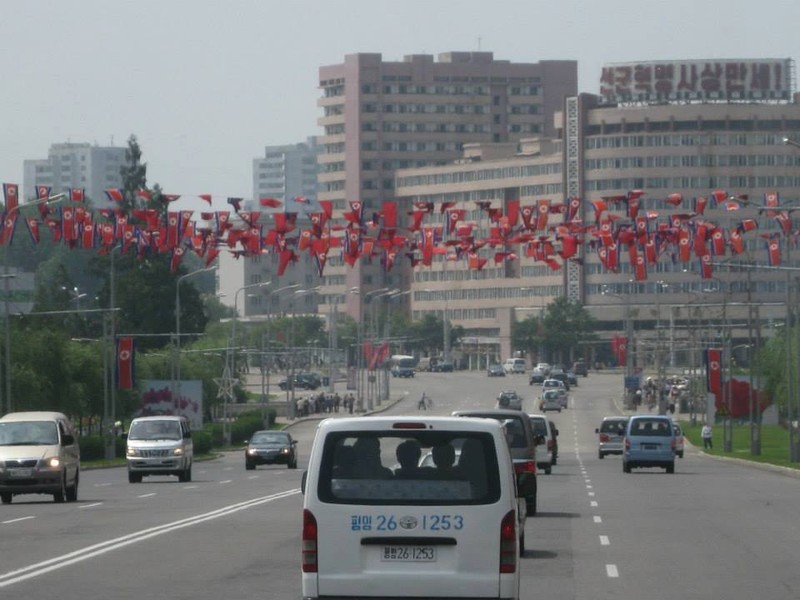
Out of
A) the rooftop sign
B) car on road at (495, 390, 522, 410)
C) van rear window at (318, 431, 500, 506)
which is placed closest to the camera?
van rear window at (318, 431, 500, 506)

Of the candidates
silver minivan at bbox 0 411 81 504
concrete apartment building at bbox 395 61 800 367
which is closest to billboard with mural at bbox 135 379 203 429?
silver minivan at bbox 0 411 81 504

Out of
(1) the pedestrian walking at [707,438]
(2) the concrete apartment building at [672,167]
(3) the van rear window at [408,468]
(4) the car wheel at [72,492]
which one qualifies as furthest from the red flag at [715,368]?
(2) the concrete apartment building at [672,167]

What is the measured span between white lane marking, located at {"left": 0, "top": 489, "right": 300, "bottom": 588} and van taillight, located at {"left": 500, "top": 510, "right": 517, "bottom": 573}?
675 centimetres

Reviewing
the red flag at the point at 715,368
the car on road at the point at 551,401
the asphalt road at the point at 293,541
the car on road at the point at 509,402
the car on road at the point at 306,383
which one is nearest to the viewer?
the asphalt road at the point at 293,541

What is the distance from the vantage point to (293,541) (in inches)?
984

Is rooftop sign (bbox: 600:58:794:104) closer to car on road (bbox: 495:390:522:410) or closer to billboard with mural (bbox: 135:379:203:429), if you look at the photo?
car on road (bbox: 495:390:522:410)

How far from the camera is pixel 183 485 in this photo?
45969 mm

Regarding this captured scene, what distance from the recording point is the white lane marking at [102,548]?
788 inches

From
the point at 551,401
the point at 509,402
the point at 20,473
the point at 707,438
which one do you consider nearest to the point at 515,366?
the point at 551,401

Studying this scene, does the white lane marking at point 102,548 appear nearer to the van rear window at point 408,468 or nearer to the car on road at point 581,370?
the van rear window at point 408,468

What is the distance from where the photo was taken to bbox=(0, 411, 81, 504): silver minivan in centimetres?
3569

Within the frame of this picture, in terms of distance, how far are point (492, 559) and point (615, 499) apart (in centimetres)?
2351

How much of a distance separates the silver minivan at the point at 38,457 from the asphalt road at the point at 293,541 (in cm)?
48

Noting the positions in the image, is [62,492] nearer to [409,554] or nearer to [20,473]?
[20,473]
